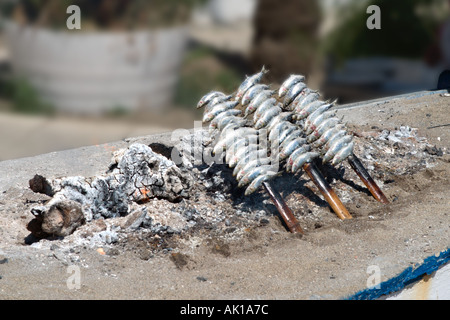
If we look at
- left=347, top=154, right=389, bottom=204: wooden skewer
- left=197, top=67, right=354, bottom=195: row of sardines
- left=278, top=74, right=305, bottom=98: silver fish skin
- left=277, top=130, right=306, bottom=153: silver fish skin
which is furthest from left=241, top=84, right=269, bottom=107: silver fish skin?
left=347, top=154, right=389, bottom=204: wooden skewer

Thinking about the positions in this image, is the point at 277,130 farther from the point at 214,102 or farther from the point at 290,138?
the point at 214,102

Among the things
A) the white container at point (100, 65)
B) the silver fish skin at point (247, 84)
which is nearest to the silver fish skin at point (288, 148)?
the silver fish skin at point (247, 84)

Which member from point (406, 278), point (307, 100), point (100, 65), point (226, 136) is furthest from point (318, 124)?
point (100, 65)

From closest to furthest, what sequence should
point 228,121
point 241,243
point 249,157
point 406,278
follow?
point 406,278 → point 241,243 → point 249,157 → point 228,121

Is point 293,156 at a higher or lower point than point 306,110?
lower
